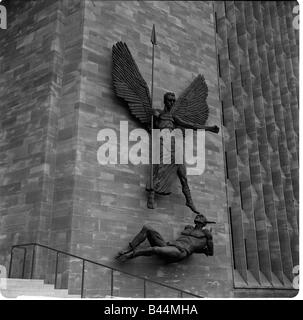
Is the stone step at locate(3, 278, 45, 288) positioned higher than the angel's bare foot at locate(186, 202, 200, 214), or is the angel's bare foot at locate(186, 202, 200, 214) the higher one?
the angel's bare foot at locate(186, 202, 200, 214)

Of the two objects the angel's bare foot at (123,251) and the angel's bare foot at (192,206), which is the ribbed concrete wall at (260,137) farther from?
the angel's bare foot at (123,251)

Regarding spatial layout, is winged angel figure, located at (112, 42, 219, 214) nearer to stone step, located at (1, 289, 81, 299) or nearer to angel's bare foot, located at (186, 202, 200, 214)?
angel's bare foot, located at (186, 202, 200, 214)

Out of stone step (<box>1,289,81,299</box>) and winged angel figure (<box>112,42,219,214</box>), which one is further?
winged angel figure (<box>112,42,219,214</box>)

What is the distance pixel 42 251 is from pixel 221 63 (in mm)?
9282

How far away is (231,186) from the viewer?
14.3m

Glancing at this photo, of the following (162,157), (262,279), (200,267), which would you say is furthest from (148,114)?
(262,279)

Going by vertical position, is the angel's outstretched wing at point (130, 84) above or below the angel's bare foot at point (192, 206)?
above

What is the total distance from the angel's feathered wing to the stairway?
18.2ft

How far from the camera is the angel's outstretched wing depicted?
1145 centimetres

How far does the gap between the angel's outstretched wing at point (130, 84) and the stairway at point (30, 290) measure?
4793 mm

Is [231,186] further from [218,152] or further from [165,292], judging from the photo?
[165,292]

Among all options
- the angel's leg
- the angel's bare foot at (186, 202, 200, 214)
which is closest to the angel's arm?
the angel's leg

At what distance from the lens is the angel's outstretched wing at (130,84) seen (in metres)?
11.5

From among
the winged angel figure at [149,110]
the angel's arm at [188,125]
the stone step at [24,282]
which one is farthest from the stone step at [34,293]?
the angel's arm at [188,125]
